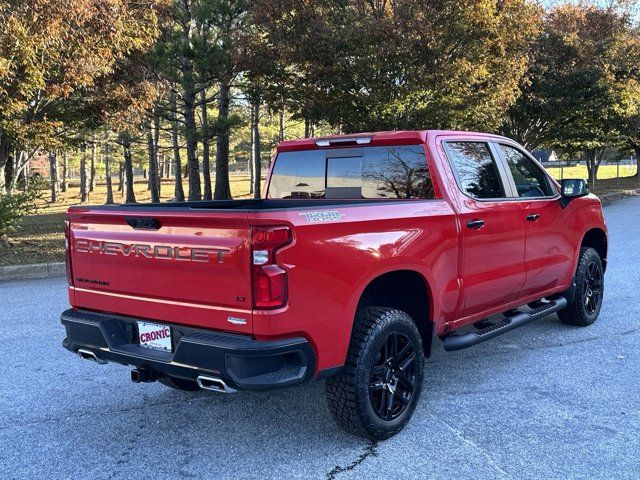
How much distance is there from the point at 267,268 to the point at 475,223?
6.32ft

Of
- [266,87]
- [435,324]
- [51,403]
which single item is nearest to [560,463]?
[435,324]

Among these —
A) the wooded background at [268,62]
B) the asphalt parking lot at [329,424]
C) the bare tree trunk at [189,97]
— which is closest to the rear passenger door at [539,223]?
the asphalt parking lot at [329,424]

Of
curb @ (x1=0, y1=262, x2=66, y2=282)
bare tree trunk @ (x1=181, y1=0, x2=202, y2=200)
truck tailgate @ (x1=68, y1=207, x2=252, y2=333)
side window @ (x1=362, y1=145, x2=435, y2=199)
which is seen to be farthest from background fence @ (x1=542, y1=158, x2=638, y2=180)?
truck tailgate @ (x1=68, y1=207, x2=252, y2=333)

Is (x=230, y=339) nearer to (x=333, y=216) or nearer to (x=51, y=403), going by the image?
(x=333, y=216)

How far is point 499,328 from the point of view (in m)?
4.41

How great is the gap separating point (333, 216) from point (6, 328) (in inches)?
187

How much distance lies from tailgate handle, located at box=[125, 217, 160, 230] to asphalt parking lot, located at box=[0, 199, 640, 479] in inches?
53.3

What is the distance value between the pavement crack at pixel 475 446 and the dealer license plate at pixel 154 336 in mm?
1838

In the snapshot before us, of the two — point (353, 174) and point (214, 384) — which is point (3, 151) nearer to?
point (353, 174)

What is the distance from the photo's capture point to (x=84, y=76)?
10469 mm

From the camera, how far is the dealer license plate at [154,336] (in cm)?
322

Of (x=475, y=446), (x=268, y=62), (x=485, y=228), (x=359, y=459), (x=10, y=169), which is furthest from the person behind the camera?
(x=10, y=169)

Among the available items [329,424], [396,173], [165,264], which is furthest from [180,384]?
[396,173]

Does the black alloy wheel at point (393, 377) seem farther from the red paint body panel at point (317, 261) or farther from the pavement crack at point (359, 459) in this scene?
the red paint body panel at point (317, 261)
